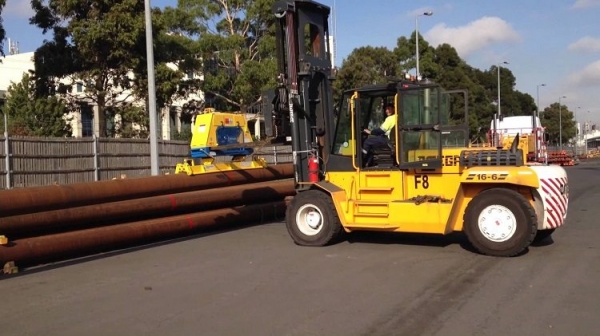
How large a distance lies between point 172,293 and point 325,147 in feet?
14.8

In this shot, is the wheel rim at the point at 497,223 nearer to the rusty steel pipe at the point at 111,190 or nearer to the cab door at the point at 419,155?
the cab door at the point at 419,155

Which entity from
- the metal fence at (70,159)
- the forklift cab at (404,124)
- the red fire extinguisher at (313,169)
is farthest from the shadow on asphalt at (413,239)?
the metal fence at (70,159)

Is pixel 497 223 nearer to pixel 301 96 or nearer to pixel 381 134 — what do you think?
pixel 381 134

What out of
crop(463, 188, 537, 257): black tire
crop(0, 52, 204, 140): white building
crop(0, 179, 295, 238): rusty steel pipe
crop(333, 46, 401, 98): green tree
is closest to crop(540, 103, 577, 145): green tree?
crop(333, 46, 401, 98): green tree

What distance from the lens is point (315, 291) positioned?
7125mm

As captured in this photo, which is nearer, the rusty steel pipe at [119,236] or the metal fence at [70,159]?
the rusty steel pipe at [119,236]

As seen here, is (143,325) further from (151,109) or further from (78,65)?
(78,65)

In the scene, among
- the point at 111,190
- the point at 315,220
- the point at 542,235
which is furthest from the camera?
the point at 111,190

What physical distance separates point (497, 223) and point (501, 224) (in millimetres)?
57

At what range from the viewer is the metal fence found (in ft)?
56.6

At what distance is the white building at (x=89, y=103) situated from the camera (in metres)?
27.8

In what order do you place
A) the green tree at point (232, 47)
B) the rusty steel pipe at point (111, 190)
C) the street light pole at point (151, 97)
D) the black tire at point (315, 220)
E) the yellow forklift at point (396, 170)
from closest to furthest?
the yellow forklift at point (396, 170) < the rusty steel pipe at point (111, 190) < the black tire at point (315, 220) < the street light pole at point (151, 97) < the green tree at point (232, 47)

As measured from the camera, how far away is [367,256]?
9242 millimetres

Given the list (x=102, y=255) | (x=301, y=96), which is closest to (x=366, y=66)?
(x=301, y=96)
